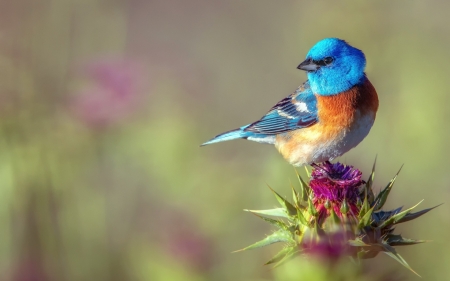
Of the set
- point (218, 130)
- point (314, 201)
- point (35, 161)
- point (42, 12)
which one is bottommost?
point (218, 130)

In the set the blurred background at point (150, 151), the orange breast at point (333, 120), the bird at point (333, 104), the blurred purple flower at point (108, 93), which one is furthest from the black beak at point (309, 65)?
the blurred purple flower at point (108, 93)

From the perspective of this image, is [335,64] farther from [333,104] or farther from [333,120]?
[333,120]

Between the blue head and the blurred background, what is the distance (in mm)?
911

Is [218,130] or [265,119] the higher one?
[265,119]

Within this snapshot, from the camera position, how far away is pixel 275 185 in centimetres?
537

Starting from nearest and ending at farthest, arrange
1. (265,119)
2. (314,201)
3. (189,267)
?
1. (314,201)
2. (189,267)
3. (265,119)

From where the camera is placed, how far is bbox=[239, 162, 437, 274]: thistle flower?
11.1ft

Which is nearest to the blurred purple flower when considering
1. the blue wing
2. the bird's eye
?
the blue wing

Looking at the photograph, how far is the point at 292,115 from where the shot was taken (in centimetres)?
548

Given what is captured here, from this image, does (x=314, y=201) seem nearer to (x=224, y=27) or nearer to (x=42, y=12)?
(x=42, y=12)

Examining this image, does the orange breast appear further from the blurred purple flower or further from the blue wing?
the blurred purple flower

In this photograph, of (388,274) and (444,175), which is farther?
(444,175)

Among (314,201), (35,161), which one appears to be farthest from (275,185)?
(35,161)

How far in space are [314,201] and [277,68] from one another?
7602mm
